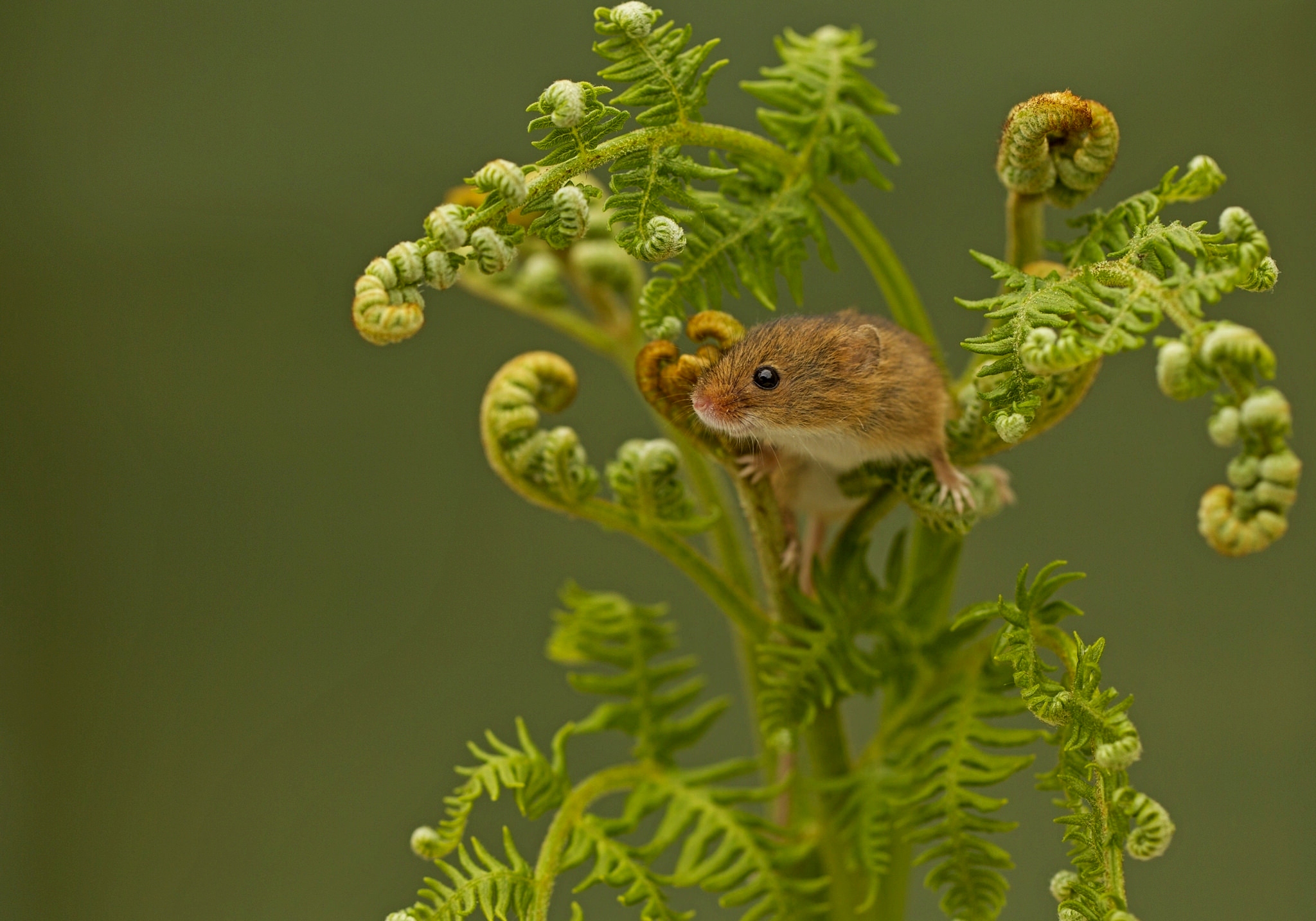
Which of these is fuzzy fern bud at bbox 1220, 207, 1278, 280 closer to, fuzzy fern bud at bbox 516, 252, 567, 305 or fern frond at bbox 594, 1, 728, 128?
fern frond at bbox 594, 1, 728, 128

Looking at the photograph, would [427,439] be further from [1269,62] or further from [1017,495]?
[1269,62]

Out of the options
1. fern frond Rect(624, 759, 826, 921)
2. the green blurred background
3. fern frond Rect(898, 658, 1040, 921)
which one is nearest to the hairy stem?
fern frond Rect(898, 658, 1040, 921)

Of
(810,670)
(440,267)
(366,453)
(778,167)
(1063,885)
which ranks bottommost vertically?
(1063,885)

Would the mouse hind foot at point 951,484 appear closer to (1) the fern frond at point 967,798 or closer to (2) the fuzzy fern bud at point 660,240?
(1) the fern frond at point 967,798

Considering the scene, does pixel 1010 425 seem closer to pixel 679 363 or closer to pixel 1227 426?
pixel 1227 426

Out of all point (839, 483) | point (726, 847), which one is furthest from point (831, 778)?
point (839, 483)

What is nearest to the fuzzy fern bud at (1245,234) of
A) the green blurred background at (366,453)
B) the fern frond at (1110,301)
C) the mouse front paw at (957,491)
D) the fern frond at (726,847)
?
the fern frond at (1110,301)
